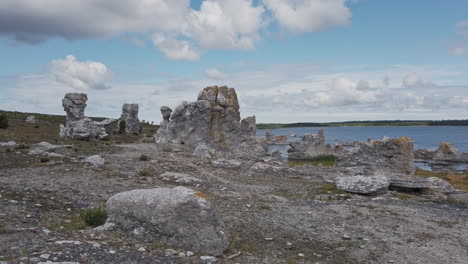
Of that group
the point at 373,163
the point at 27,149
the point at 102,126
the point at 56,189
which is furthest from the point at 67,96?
the point at 373,163

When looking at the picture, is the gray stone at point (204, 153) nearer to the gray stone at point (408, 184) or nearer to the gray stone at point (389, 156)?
the gray stone at point (389, 156)

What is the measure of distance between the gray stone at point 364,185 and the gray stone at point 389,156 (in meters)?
14.0

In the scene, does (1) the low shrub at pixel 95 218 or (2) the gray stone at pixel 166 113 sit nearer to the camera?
(1) the low shrub at pixel 95 218

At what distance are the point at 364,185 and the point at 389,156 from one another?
630 inches

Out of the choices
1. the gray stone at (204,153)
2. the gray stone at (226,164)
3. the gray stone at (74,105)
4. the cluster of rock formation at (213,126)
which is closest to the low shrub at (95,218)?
the gray stone at (226,164)

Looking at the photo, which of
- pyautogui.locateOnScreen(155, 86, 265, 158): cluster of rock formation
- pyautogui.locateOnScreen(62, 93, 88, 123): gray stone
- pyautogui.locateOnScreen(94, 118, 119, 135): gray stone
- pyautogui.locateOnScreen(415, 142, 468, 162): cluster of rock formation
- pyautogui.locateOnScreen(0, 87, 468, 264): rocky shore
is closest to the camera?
pyautogui.locateOnScreen(0, 87, 468, 264): rocky shore

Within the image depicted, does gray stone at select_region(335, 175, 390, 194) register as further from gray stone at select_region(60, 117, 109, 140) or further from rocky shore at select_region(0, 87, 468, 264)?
gray stone at select_region(60, 117, 109, 140)

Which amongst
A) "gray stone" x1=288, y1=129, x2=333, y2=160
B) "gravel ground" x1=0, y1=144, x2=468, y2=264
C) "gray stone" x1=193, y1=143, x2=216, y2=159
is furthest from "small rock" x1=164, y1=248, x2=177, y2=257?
"gray stone" x1=288, y1=129, x2=333, y2=160

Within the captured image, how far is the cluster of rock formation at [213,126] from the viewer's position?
147 ft

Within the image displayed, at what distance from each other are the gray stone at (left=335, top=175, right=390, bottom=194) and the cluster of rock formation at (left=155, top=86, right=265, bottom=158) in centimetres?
2364

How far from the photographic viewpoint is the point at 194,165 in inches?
1101

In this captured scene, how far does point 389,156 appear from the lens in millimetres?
34562

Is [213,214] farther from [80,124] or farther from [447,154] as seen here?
[447,154]

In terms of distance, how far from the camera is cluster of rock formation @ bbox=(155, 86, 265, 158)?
147 feet
